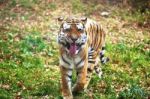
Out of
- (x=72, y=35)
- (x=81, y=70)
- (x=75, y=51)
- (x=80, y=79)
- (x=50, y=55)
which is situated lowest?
(x=50, y=55)

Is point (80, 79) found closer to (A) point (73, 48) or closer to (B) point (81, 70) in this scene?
(B) point (81, 70)

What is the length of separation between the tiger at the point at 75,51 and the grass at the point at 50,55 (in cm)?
38

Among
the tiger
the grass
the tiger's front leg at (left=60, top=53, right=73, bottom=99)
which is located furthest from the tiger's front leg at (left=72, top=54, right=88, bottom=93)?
the grass

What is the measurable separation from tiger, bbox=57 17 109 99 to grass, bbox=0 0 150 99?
1.24 feet

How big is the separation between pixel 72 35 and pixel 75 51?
0.40 meters

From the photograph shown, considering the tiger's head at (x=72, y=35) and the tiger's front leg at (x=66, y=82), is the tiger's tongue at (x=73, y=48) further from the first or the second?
the tiger's front leg at (x=66, y=82)

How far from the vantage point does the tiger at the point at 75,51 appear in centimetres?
736

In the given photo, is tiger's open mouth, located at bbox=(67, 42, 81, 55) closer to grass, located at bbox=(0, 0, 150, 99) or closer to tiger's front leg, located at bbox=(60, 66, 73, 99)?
tiger's front leg, located at bbox=(60, 66, 73, 99)

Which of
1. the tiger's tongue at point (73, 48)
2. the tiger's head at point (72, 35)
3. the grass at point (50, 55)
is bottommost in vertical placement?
the grass at point (50, 55)

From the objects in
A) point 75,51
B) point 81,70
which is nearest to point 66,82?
point 81,70

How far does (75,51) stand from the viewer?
24.7 ft

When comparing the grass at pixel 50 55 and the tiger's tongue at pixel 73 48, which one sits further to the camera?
the grass at pixel 50 55

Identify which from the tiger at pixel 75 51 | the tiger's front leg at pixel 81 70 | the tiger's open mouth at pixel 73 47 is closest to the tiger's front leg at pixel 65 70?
the tiger at pixel 75 51

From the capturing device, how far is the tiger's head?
7.30 meters
